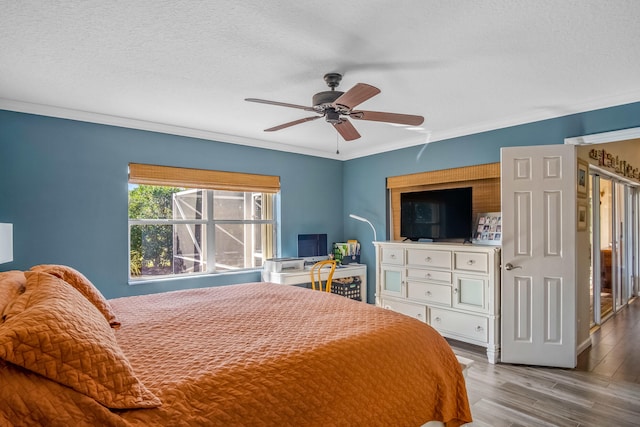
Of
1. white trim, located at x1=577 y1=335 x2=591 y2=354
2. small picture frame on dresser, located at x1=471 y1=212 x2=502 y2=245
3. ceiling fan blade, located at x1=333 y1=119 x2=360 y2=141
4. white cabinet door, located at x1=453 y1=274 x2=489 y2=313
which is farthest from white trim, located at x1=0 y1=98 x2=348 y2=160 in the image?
white trim, located at x1=577 y1=335 x2=591 y2=354

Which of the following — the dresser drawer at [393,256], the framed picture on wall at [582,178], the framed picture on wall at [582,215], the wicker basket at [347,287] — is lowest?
the wicker basket at [347,287]

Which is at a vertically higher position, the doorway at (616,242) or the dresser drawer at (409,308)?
the doorway at (616,242)

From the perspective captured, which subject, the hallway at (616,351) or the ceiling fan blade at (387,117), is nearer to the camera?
the ceiling fan blade at (387,117)

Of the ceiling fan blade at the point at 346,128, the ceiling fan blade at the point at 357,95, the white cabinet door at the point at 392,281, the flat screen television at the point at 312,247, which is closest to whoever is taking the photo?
the ceiling fan blade at the point at 357,95

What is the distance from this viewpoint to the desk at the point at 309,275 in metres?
4.42

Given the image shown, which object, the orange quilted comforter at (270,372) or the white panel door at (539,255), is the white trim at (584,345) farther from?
the orange quilted comforter at (270,372)

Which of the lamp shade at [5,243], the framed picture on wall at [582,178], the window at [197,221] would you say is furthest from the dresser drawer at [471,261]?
the lamp shade at [5,243]

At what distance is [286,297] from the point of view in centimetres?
252

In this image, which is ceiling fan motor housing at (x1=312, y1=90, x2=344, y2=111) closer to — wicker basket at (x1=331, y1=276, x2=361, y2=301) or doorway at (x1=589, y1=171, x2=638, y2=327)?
wicker basket at (x1=331, y1=276, x2=361, y2=301)

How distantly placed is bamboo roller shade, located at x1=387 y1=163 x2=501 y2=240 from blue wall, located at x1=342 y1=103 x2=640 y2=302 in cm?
7

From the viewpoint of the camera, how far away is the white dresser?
3.50m

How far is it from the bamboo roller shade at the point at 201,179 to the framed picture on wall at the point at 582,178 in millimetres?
3403

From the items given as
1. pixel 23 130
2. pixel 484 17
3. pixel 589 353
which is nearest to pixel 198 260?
pixel 23 130

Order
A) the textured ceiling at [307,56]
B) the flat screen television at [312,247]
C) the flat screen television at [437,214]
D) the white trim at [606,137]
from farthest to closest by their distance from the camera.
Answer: the flat screen television at [312,247], the flat screen television at [437,214], the white trim at [606,137], the textured ceiling at [307,56]
